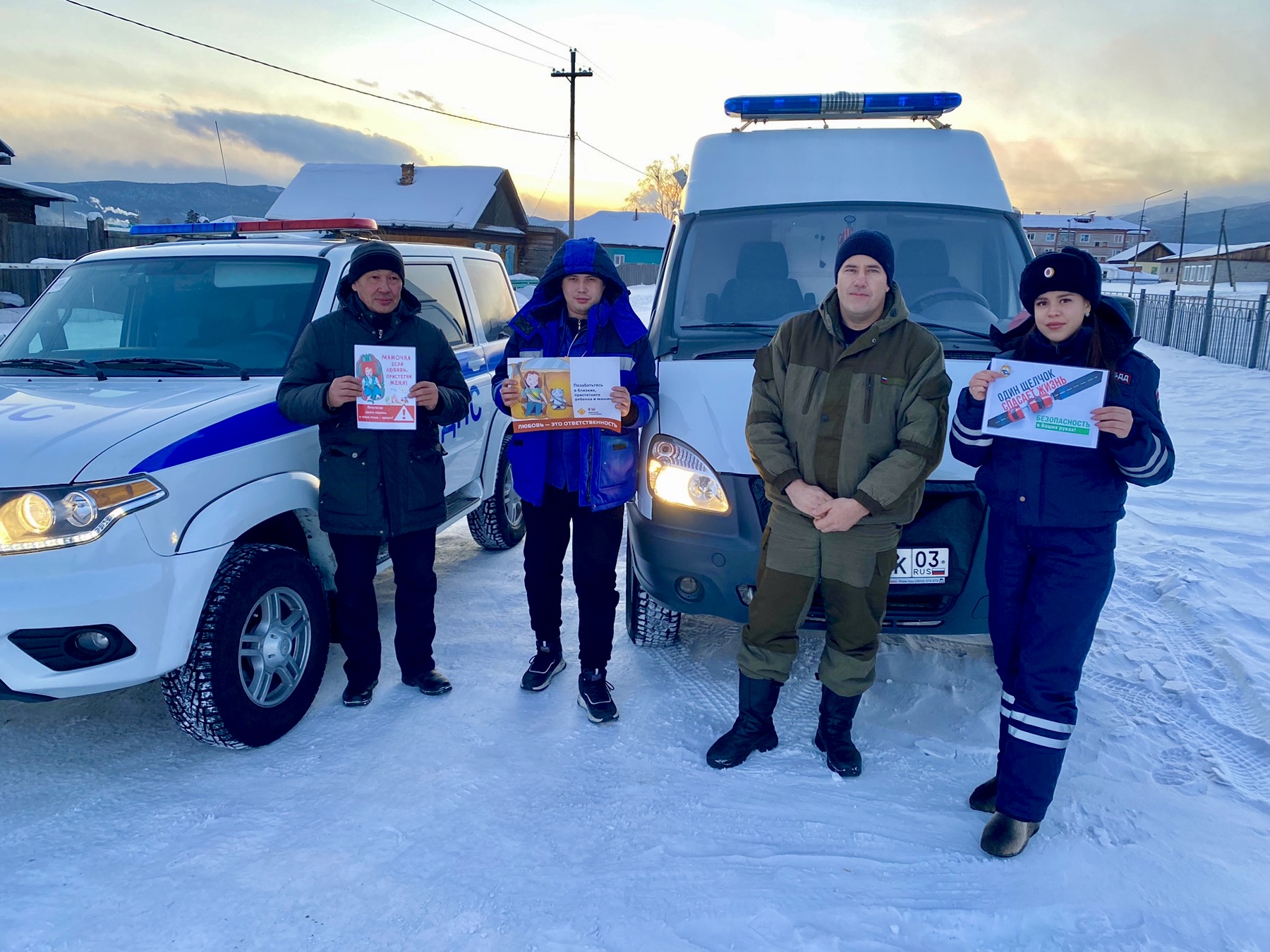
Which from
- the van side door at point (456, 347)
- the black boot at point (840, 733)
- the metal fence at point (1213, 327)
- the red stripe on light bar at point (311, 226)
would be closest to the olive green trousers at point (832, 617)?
the black boot at point (840, 733)

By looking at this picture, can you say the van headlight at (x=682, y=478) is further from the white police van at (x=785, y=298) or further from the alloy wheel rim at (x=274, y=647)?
the alloy wheel rim at (x=274, y=647)

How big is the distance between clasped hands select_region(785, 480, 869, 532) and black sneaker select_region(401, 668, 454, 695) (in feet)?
6.16

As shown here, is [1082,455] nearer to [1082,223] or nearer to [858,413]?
[858,413]

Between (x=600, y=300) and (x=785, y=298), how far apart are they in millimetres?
1242

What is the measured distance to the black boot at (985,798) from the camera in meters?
2.96

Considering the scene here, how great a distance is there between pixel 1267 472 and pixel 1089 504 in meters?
6.92

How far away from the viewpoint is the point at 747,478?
3.38 metres

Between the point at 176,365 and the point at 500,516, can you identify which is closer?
the point at 176,365

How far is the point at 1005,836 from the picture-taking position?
108 inches

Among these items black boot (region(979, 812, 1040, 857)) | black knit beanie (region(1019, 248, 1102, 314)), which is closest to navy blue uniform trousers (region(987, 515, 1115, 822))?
black boot (region(979, 812, 1040, 857))

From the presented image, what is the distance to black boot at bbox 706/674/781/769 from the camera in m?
3.26

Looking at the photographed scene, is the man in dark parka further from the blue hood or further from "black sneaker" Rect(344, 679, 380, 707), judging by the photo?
the blue hood

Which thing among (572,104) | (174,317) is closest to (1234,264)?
(572,104)

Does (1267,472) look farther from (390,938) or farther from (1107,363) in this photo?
(390,938)
